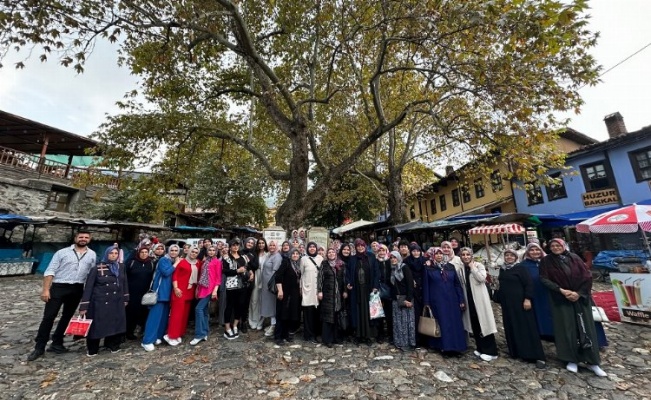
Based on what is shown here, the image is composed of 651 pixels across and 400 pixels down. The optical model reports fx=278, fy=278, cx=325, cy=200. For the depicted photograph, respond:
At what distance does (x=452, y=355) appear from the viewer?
4660 millimetres

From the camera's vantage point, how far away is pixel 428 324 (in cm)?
474

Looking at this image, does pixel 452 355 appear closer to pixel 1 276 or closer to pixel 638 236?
pixel 638 236

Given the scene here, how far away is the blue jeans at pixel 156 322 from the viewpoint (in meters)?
4.87

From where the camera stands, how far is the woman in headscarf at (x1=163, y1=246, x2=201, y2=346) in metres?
5.05

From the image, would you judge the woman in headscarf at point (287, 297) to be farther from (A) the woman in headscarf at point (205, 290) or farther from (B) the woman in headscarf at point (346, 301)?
(A) the woman in headscarf at point (205, 290)

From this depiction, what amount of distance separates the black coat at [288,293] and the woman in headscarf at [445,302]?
2370mm

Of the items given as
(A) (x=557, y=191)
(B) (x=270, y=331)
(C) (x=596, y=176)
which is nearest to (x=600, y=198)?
(C) (x=596, y=176)

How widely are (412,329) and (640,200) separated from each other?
1505 centimetres

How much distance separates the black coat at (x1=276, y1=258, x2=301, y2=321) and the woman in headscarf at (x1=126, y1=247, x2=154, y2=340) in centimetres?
243

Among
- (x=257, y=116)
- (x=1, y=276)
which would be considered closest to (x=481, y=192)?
(x=257, y=116)

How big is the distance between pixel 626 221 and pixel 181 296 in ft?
33.5

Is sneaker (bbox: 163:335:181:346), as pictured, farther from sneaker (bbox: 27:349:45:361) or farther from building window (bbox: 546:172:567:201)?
building window (bbox: 546:172:567:201)

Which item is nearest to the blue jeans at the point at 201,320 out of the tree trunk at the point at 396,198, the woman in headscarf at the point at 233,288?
the woman in headscarf at the point at 233,288

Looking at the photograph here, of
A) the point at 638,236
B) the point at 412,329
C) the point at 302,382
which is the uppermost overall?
the point at 638,236
